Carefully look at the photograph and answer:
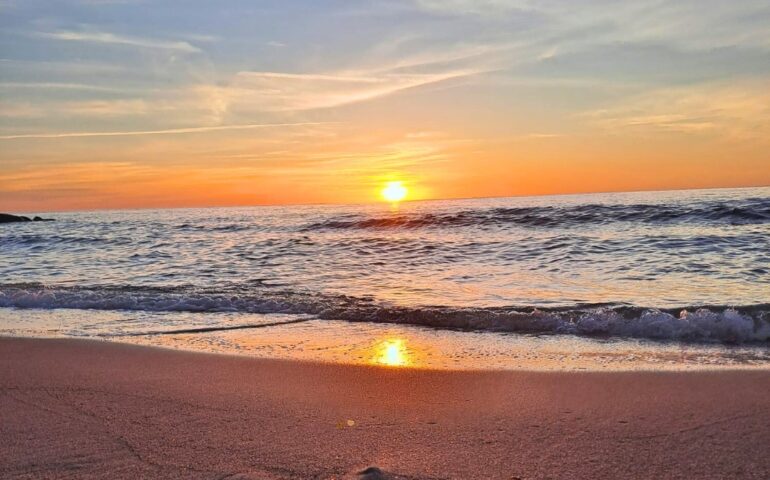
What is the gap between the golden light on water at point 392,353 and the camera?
5445mm

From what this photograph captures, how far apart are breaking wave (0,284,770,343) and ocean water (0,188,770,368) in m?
0.02

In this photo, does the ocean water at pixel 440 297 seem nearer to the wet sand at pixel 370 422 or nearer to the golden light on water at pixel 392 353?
the golden light on water at pixel 392 353

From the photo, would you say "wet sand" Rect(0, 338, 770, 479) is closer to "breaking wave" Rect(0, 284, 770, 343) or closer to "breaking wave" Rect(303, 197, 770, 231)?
"breaking wave" Rect(0, 284, 770, 343)

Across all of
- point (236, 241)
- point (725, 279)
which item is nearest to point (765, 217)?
point (725, 279)

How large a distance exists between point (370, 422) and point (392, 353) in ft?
7.18

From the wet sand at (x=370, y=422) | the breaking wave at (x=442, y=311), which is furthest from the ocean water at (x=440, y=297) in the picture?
the wet sand at (x=370, y=422)

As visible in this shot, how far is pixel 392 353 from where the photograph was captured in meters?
5.91

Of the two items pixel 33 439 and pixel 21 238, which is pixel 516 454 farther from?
pixel 21 238

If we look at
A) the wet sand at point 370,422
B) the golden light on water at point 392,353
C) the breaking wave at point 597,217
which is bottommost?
the golden light on water at point 392,353

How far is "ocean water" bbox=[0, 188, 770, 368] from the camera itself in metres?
6.23

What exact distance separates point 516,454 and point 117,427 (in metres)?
2.31

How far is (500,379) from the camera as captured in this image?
4.72m

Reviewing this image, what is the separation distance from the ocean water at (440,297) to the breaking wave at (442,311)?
0.07 feet

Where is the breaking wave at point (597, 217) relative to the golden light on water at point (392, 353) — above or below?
above
